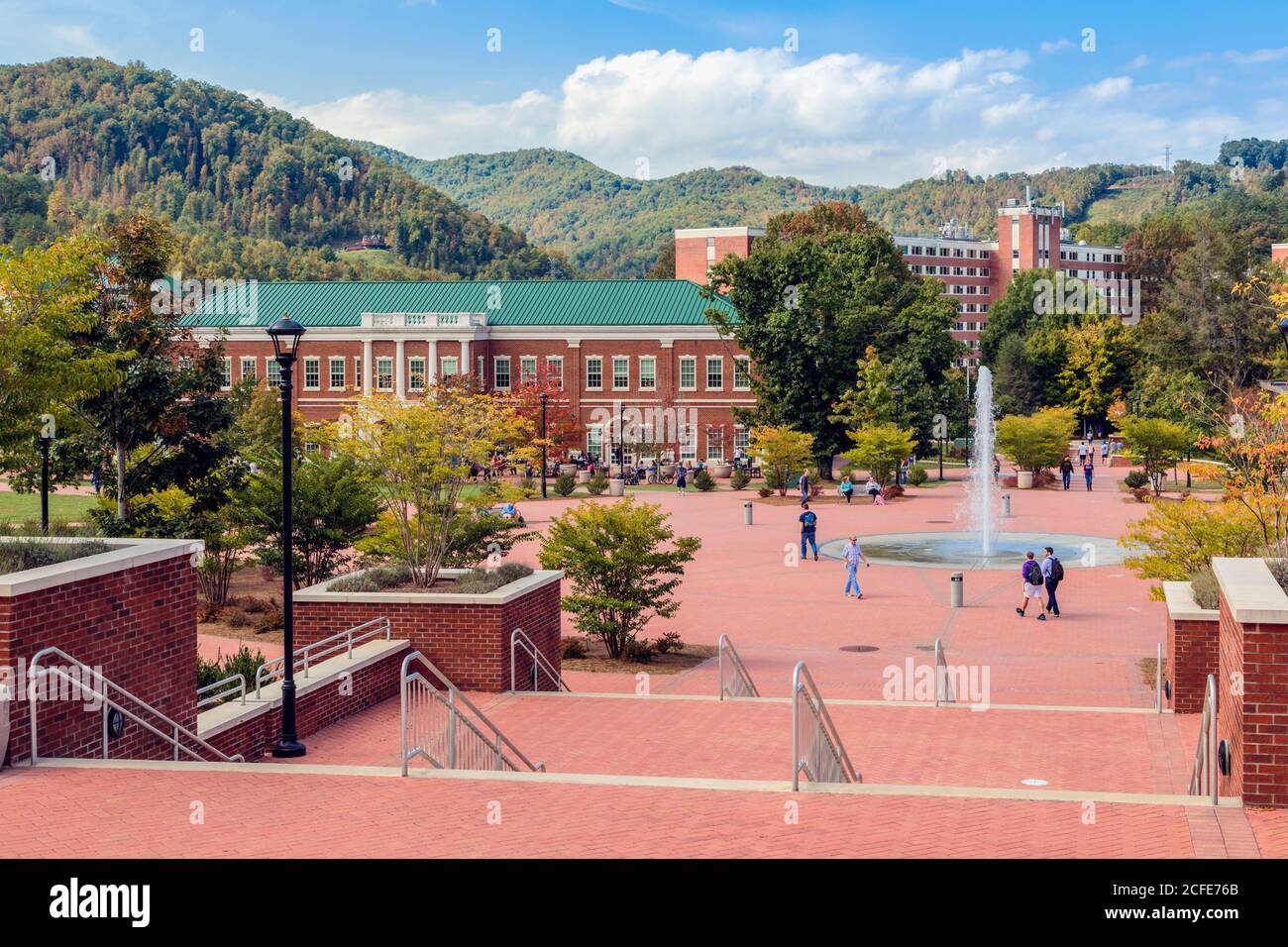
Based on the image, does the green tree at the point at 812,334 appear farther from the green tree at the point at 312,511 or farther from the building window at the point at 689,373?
the green tree at the point at 312,511

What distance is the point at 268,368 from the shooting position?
75812 millimetres

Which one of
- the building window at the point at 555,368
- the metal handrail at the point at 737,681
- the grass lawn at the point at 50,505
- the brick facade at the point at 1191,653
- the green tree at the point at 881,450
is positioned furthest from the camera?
the building window at the point at 555,368

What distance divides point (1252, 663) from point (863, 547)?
27298 mm

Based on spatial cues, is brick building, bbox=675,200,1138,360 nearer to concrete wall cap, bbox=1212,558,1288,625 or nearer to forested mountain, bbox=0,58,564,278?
forested mountain, bbox=0,58,564,278

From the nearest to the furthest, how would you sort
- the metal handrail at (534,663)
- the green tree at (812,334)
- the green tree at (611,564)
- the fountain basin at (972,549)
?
the metal handrail at (534,663), the green tree at (611,564), the fountain basin at (972,549), the green tree at (812,334)

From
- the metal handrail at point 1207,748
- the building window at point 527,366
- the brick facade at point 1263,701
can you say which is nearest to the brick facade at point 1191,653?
the metal handrail at point 1207,748

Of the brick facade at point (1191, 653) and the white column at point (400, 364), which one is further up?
the white column at point (400, 364)

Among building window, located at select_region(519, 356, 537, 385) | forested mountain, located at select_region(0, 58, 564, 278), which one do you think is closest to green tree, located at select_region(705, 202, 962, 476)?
building window, located at select_region(519, 356, 537, 385)

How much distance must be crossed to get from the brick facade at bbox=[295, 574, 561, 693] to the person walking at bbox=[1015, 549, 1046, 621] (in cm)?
1167

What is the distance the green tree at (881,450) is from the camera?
53.2 meters

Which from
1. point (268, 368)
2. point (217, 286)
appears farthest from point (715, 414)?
point (217, 286)

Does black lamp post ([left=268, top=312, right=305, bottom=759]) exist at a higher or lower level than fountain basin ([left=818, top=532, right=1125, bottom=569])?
higher

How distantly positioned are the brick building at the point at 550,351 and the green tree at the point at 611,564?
159 feet

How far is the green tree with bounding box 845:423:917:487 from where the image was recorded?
174 feet
